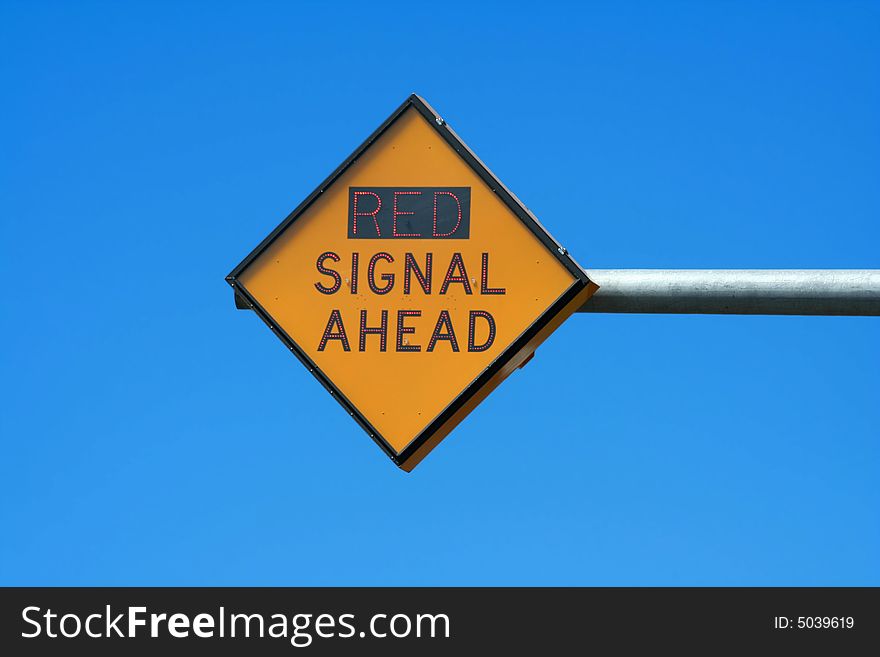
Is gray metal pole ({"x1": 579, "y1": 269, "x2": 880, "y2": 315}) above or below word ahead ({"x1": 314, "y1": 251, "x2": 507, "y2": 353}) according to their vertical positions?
below

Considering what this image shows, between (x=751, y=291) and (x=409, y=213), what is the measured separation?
2362 millimetres

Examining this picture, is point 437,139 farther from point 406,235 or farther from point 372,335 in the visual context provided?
point 372,335

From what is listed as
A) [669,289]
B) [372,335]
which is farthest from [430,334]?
[669,289]

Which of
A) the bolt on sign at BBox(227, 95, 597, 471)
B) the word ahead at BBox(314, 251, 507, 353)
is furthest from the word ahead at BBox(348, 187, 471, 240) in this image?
the word ahead at BBox(314, 251, 507, 353)

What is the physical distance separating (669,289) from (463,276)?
1.55 m

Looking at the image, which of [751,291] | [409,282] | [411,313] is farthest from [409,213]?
[751,291]

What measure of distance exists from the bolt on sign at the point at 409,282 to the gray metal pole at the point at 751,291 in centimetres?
80

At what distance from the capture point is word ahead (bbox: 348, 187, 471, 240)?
715 centimetres

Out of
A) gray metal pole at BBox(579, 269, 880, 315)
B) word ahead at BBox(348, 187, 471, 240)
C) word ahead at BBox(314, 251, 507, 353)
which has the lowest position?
gray metal pole at BBox(579, 269, 880, 315)

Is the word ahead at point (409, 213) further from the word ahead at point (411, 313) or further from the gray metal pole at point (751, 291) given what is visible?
the gray metal pole at point (751, 291)

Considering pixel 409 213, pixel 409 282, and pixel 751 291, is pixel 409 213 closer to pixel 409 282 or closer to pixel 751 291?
pixel 409 282

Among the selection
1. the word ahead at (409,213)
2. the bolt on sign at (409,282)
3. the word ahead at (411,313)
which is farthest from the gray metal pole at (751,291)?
the word ahead at (409,213)

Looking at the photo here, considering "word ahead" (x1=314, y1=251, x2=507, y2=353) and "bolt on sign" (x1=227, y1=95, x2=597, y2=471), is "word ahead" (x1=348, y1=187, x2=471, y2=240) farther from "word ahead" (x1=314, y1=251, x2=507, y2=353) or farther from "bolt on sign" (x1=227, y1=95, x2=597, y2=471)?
"word ahead" (x1=314, y1=251, x2=507, y2=353)

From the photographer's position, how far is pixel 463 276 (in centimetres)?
700
